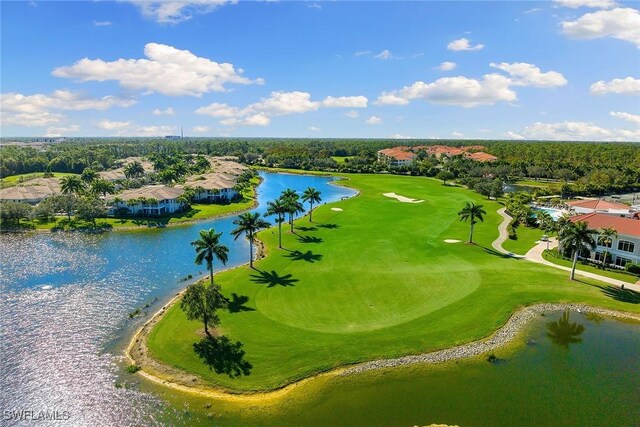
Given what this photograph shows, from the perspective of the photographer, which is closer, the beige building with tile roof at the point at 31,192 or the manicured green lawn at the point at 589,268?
the manicured green lawn at the point at 589,268

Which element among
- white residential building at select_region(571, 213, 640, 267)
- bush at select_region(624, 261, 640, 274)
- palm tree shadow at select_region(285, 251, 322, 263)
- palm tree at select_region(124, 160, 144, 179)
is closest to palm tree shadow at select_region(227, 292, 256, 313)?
palm tree shadow at select_region(285, 251, 322, 263)

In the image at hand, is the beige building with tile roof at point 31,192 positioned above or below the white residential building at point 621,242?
below

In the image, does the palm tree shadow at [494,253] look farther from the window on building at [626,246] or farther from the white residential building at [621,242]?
the window on building at [626,246]

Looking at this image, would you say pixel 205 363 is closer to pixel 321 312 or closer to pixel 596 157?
pixel 321 312

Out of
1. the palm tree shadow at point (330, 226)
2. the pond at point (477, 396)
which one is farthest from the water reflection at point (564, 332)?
the palm tree shadow at point (330, 226)

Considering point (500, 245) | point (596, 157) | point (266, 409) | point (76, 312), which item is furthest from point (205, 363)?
point (596, 157)

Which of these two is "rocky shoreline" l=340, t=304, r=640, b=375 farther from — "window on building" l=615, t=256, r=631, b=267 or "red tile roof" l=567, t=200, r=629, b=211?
"red tile roof" l=567, t=200, r=629, b=211

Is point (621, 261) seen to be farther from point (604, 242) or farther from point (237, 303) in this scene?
point (237, 303)
